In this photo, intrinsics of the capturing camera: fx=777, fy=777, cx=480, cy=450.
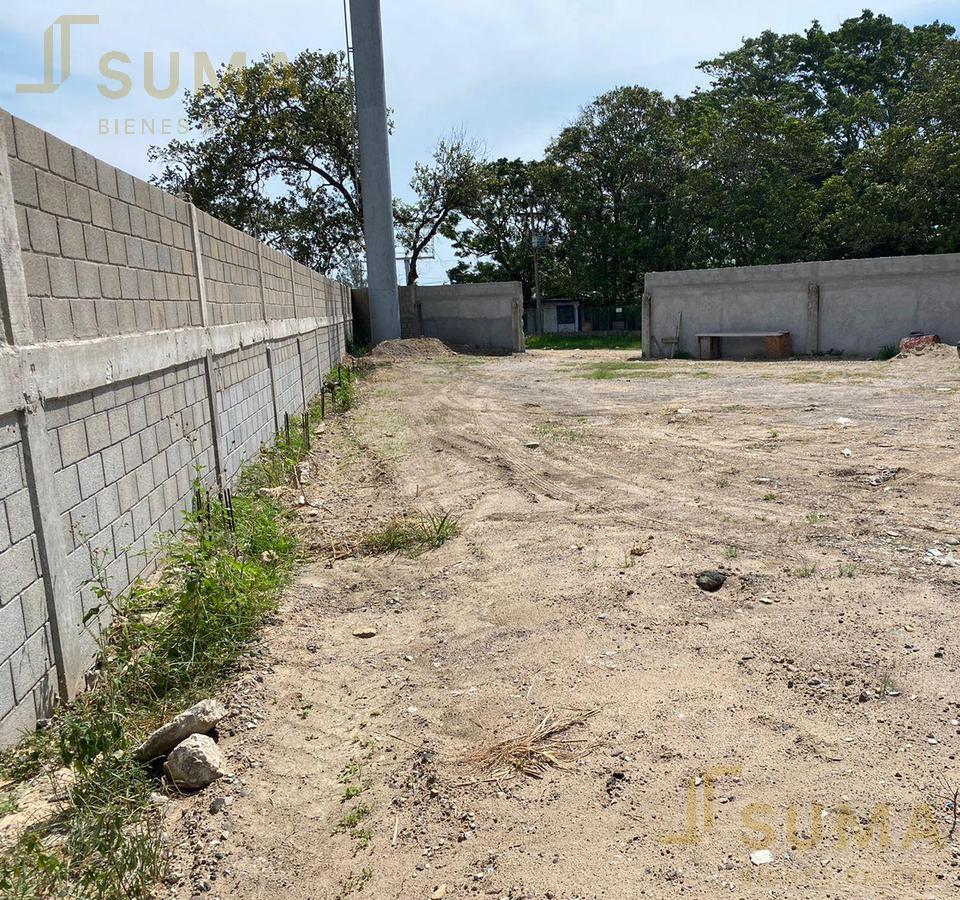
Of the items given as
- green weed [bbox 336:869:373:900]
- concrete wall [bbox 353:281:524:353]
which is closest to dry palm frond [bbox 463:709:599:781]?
green weed [bbox 336:869:373:900]

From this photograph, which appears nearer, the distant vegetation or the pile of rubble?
the pile of rubble

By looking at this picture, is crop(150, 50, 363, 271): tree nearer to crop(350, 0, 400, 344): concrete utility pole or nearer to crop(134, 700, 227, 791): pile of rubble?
crop(350, 0, 400, 344): concrete utility pole

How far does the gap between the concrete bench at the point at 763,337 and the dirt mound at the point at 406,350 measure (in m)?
7.53

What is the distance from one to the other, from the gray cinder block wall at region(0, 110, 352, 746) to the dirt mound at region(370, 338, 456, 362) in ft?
48.1

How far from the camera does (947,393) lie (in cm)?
1159

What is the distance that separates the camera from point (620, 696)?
3.42 meters

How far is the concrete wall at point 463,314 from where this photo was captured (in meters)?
25.3

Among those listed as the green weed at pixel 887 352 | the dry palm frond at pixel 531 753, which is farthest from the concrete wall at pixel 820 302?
the dry palm frond at pixel 531 753

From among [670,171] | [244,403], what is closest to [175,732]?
[244,403]

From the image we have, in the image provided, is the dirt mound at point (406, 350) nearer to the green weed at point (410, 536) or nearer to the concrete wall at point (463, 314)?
the concrete wall at point (463, 314)

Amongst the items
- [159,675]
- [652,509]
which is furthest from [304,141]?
[159,675]

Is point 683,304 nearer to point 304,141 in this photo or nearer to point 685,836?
point 304,141

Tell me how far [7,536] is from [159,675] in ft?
3.46

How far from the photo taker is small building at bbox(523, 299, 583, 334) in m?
35.2
